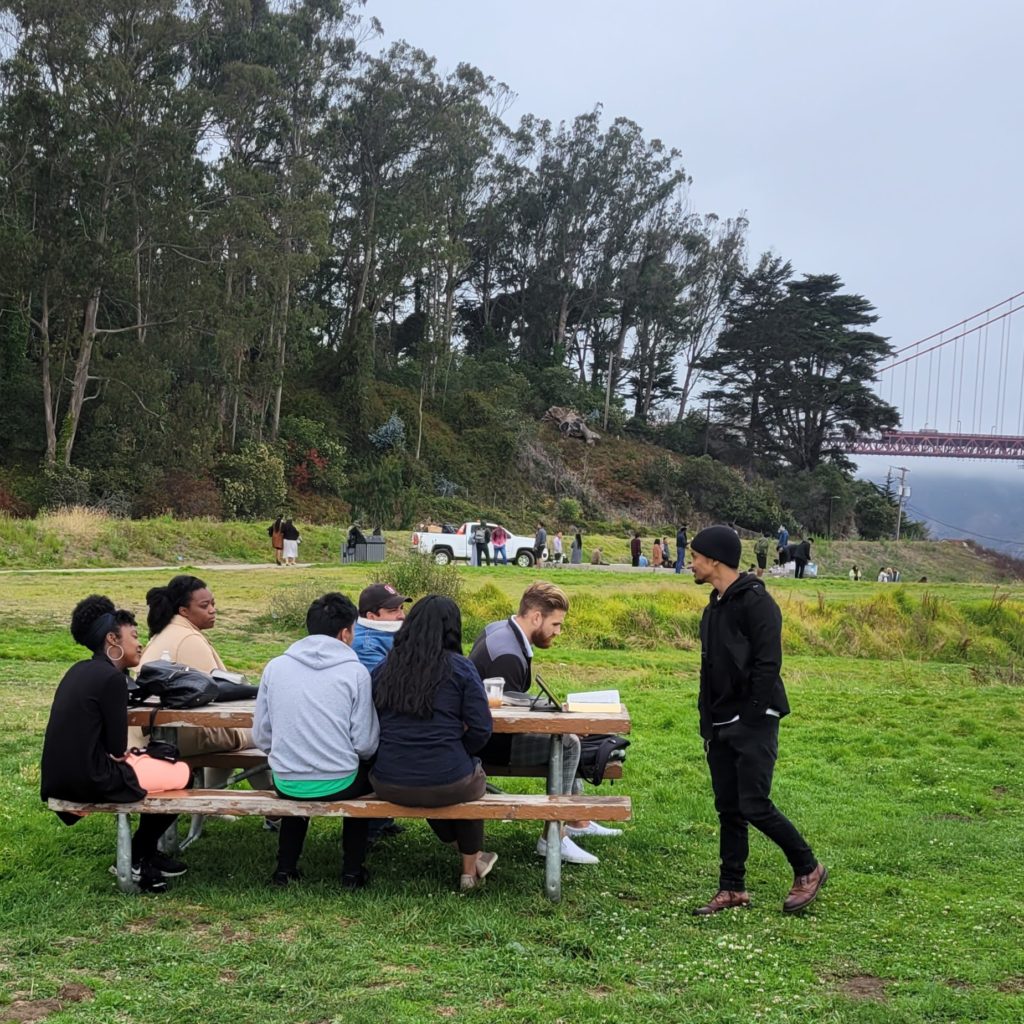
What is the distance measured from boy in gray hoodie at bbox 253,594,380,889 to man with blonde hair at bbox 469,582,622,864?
0.80 metres

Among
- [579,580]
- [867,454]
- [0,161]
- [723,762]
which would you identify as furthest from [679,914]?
[867,454]

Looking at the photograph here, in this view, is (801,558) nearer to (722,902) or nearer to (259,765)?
(259,765)

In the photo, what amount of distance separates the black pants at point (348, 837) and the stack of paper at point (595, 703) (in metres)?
1.01

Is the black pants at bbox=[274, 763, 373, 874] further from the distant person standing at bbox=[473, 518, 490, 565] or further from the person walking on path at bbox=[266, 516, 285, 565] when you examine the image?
the distant person standing at bbox=[473, 518, 490, 565]

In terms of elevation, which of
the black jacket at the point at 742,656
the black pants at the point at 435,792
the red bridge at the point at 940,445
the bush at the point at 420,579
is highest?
the red bridge at the point at 940,445

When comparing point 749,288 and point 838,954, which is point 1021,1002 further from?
point 749,288

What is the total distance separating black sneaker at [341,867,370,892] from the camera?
4.97 m

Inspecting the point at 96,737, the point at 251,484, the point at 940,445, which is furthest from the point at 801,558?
the point at 940,445

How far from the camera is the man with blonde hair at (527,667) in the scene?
550cm

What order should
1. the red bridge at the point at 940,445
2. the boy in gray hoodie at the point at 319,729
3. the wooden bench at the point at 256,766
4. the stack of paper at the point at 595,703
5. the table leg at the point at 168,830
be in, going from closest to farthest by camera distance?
the boy in gray hoodie at the point at 319,729, the stack of paper at the point at 595,703, the table leg at the point at 168,830, the wooden bench at the point at 256,766, the red bridge at the point at 940,445

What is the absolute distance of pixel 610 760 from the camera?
5668mm

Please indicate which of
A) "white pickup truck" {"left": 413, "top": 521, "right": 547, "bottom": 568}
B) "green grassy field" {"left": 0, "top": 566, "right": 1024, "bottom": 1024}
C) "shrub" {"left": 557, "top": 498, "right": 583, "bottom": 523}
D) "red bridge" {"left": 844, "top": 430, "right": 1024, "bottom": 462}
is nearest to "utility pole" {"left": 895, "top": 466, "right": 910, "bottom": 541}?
"red bridge" {"left": 844, "top": 430, "right": 1024, "bottom": 462}

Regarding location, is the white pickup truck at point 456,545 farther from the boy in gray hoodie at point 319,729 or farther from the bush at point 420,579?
the boy in gray hoodie at point 319,729

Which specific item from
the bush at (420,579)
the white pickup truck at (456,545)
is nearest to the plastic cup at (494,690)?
the bush at (420,579)
